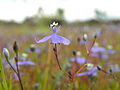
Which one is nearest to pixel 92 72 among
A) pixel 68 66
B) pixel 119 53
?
pixel 68 66

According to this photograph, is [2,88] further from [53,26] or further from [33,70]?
[33,70]

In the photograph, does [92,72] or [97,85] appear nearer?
[92,72]

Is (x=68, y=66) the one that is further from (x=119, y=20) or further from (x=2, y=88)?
(x=119, y=20)

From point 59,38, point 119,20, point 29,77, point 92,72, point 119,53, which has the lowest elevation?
point 119,20

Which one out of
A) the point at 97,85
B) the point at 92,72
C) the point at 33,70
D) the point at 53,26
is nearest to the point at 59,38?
the point at 53,26

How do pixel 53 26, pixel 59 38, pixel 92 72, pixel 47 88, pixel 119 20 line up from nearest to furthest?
1. pixel 59 38
2. pixel 53 26
3. pixel 92 72
4. pixel 47 88
5. pixel 119 20

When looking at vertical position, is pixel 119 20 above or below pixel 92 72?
below

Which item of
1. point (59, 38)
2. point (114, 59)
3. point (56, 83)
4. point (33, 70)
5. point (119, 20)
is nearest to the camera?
point (59, 38)

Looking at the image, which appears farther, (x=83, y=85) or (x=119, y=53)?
(x=119, y=53)

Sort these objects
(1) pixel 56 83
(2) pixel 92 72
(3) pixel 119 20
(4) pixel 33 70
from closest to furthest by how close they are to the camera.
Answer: (2) pixel 92 72
(1) pixel 56 83
(4) pixel 33 70
(3) pixel 119 20
